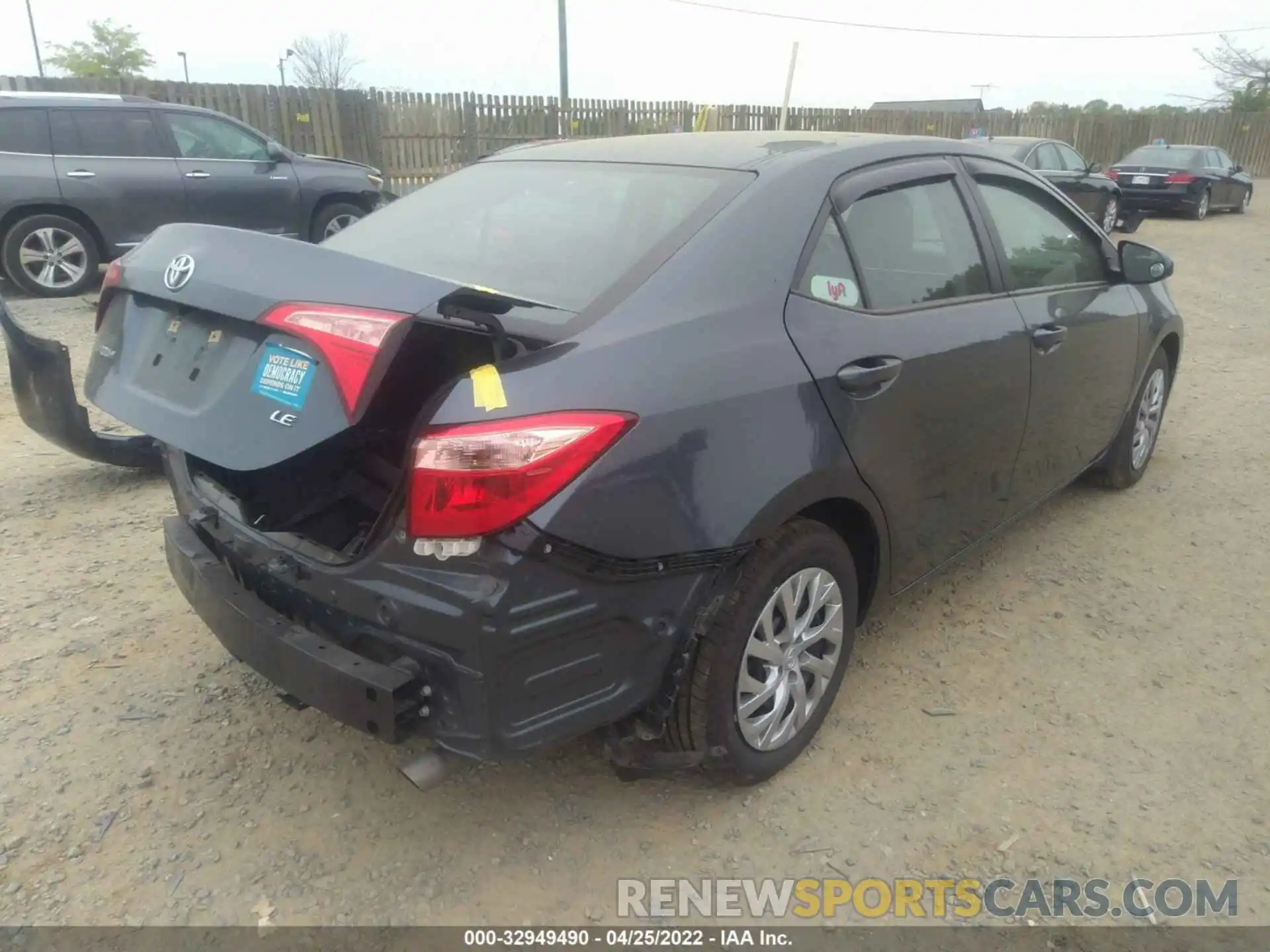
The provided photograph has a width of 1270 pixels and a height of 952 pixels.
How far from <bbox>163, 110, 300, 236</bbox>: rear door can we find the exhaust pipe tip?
8057mm

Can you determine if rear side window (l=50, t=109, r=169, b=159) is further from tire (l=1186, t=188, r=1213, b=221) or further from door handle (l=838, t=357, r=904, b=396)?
tire (l=1186, t=188, r=1213, b=221)

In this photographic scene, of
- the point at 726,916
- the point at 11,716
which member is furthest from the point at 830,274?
the point at 11,716

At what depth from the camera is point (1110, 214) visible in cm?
1580

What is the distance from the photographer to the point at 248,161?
9.62 m

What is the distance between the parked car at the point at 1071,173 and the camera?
14.3m

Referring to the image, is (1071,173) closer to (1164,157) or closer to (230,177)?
(1164,157)

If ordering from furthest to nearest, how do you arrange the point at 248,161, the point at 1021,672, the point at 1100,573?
1. the point at 248,161
2. the point at 1100,573
3. the point at 1021,672

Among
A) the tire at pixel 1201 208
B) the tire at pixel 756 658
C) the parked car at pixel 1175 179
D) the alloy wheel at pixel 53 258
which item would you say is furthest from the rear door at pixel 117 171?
the tire at pixel 1201 208

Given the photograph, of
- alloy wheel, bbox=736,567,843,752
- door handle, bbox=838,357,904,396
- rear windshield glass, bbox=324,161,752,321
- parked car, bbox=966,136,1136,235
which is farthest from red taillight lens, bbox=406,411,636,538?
parked car, bbox=966,136,1136,235

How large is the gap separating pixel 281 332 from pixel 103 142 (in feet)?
27.9

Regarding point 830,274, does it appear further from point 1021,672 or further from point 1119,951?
point 1119,951

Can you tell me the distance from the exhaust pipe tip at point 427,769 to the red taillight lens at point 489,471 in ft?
1.87

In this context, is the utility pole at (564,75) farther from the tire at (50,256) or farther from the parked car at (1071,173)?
the tire at (50,256)

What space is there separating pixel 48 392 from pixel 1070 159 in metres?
15.6
